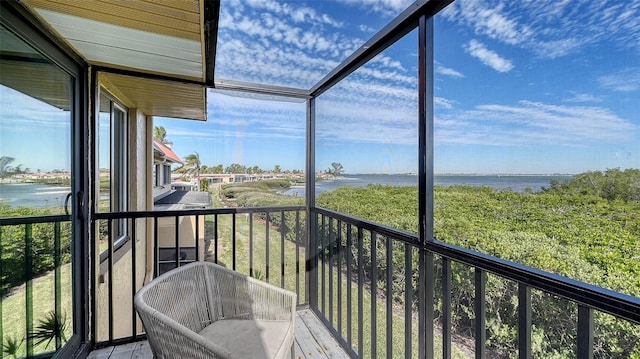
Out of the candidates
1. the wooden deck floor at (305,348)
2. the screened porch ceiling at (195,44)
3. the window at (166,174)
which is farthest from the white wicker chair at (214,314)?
the window at (166,174)

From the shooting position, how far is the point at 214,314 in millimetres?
1927

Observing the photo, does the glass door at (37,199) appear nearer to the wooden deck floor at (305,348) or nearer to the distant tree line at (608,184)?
the wooden deck floor at (305,348)

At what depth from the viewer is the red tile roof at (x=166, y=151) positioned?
3220 millimetres

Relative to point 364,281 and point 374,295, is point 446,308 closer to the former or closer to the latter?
point 374,295

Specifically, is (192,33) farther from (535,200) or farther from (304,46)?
(535,200)

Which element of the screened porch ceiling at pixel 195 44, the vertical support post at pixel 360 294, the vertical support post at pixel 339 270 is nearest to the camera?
the screened porch ceiling at pixel 195 44

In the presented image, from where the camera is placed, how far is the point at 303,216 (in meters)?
3.01

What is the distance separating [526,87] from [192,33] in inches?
62.1

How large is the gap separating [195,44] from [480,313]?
2.02 meters

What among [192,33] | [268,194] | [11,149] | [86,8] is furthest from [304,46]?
[11,149]

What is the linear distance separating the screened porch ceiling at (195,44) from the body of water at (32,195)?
0.81 meters

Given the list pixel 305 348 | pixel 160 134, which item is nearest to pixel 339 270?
pixel 305 348

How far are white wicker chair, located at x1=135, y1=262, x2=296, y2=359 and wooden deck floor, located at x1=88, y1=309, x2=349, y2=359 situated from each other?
44 centimetres

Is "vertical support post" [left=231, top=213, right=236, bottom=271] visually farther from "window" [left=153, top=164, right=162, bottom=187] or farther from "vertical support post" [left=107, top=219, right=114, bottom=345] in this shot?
"window" [left=153, top=164, right=162, bottom=187]
